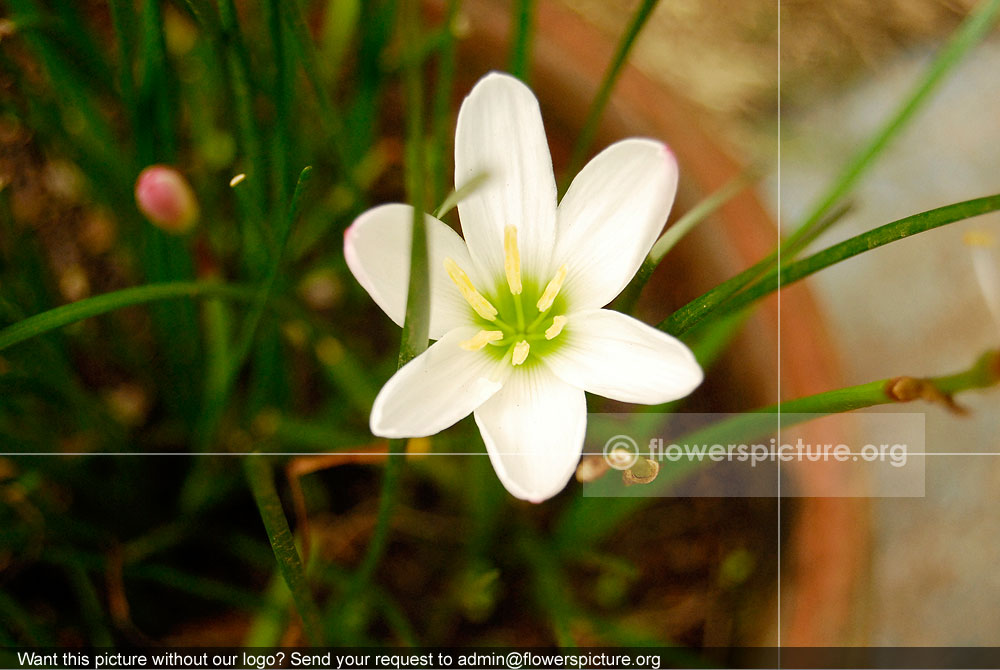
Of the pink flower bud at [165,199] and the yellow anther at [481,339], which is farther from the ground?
the pink flower bud at [165,199]

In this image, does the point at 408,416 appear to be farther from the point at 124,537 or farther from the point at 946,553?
the point at 946,553

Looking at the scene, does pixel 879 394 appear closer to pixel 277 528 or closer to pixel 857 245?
pixel 857 245

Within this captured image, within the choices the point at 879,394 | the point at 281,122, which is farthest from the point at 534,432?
the point at 281,122

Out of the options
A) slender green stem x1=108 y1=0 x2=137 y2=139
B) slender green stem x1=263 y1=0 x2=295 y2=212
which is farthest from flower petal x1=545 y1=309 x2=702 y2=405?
slender green stem x1=108 y1=0 x2=137 y2=139

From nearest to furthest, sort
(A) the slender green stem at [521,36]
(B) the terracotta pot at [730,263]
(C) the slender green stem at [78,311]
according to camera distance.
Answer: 1. (C) the slender green stem at [78,311]
2. (A) the slender green stem at [521,36]
3. (B) the terracotta pot at [730,263]

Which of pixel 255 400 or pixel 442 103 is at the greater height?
pixel 442 103

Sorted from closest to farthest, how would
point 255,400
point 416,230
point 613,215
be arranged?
point 416,230 < point 613,215 < point 255,400

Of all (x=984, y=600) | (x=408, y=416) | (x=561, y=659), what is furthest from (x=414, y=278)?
(x=984, y=600)

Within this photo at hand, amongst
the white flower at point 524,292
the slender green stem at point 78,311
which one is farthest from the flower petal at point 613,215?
the slender green stem at point 78,311

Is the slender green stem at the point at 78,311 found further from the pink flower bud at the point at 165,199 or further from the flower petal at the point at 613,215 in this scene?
the flower petal at the point at 613,215

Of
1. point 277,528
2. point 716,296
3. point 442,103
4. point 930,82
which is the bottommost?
point 277,528
